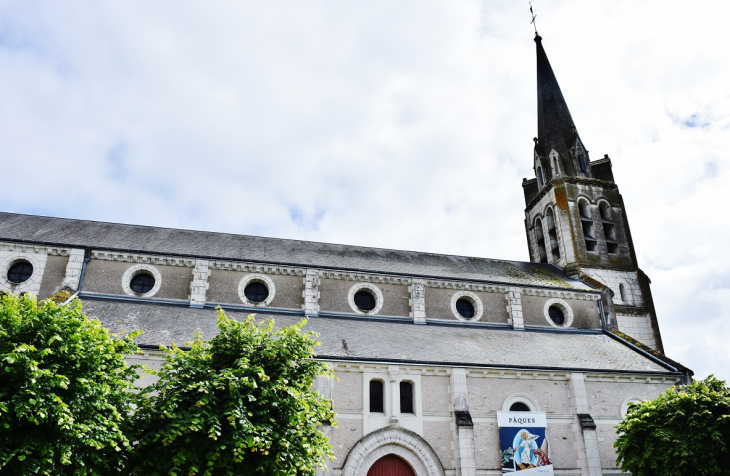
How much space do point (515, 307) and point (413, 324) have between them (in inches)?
199

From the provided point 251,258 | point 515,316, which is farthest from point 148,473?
point 515,316

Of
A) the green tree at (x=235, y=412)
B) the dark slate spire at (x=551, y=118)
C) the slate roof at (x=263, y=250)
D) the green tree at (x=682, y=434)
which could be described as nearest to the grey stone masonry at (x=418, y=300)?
the slate roof at (x=263, y=250)

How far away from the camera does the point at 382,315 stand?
22250 millimetres

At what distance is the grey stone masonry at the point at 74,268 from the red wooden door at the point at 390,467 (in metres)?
12.7

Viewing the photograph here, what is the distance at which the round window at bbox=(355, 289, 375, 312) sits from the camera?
73.7 feet

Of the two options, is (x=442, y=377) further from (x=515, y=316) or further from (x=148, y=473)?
(x=148, y=473)

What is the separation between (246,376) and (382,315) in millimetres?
10902

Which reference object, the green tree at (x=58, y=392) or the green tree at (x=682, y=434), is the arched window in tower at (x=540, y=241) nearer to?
the green tree at (x=682, y=434)

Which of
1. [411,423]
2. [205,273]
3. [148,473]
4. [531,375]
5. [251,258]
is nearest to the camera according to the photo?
[148,473]

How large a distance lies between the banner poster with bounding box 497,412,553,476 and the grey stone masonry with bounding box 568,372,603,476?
1.23m

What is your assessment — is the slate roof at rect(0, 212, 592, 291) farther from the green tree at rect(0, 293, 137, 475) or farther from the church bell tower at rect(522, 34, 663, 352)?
the green tree at rect(0, 293, 137, 475)

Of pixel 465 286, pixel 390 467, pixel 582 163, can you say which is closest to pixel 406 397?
pixel 390 467

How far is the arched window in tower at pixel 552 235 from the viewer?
31161 millimetres

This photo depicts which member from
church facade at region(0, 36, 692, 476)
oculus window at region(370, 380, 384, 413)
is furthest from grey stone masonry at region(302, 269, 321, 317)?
oculus window at region(370, 380, 384, 413)
